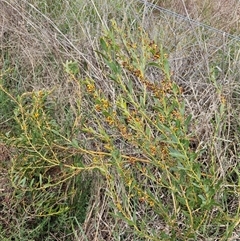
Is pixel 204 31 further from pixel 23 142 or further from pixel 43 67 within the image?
pixel 23 142

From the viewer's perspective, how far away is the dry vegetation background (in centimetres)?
183

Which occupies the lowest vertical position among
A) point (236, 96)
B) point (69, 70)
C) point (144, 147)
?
point (236, 96)

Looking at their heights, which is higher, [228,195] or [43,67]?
[43,67]

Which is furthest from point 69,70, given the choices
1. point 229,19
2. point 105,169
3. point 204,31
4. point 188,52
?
point 229,19

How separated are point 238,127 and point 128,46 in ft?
2.05

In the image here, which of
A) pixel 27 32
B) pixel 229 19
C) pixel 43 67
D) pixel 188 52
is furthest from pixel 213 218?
pixel 229 19

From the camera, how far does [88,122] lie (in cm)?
217

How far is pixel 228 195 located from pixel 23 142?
2.67 ft

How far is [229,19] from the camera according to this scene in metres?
3.08

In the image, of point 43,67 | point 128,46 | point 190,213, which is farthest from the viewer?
point 43,67

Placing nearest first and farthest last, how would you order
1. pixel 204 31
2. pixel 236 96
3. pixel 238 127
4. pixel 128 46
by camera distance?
pixel 128 46, pixel 238 127, pixel 236 96, pixel 204 31

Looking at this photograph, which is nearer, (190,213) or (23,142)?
(190,213)

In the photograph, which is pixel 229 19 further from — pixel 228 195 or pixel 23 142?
pixel 23 142

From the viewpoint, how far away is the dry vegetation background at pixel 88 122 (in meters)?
1.83
